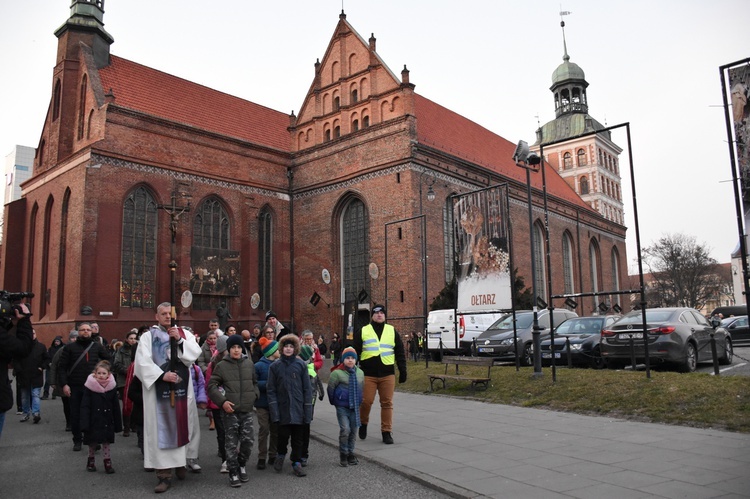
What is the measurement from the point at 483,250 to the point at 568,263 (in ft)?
102

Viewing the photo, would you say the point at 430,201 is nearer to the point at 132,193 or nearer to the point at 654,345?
the point at 132,193

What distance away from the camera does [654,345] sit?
1237 centimetres

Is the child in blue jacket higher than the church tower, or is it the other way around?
the church tower

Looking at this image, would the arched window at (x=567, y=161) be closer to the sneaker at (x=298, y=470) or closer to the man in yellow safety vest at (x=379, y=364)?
the man in yellow safety vest at (x=379, y=364)

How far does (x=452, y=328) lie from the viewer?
2184 centimetres

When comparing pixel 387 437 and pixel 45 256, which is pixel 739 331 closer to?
pixel 387 437

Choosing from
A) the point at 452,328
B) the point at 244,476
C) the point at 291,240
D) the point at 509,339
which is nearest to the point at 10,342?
the point at 244,476

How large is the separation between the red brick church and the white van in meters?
3.50

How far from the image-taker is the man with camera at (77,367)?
27.6 ft

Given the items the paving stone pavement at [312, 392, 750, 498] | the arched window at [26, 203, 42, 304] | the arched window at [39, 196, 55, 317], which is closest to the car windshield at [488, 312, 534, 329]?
the paving stone pavement at [312, 392, 750, 498]

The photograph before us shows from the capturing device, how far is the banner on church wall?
28.6ft

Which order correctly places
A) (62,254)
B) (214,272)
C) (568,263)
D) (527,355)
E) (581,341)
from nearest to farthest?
(581,341), (527,355), (62,254), (214,272), (568,263)

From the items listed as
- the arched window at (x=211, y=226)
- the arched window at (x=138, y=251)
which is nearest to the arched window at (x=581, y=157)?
the arched window at (x=211, y=226)

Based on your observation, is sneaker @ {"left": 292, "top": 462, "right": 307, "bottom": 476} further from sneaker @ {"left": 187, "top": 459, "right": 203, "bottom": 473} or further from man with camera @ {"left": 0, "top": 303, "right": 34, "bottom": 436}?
man with camera @ {"left": 0, "top": 303, "right": 34, "bottom": 436}
